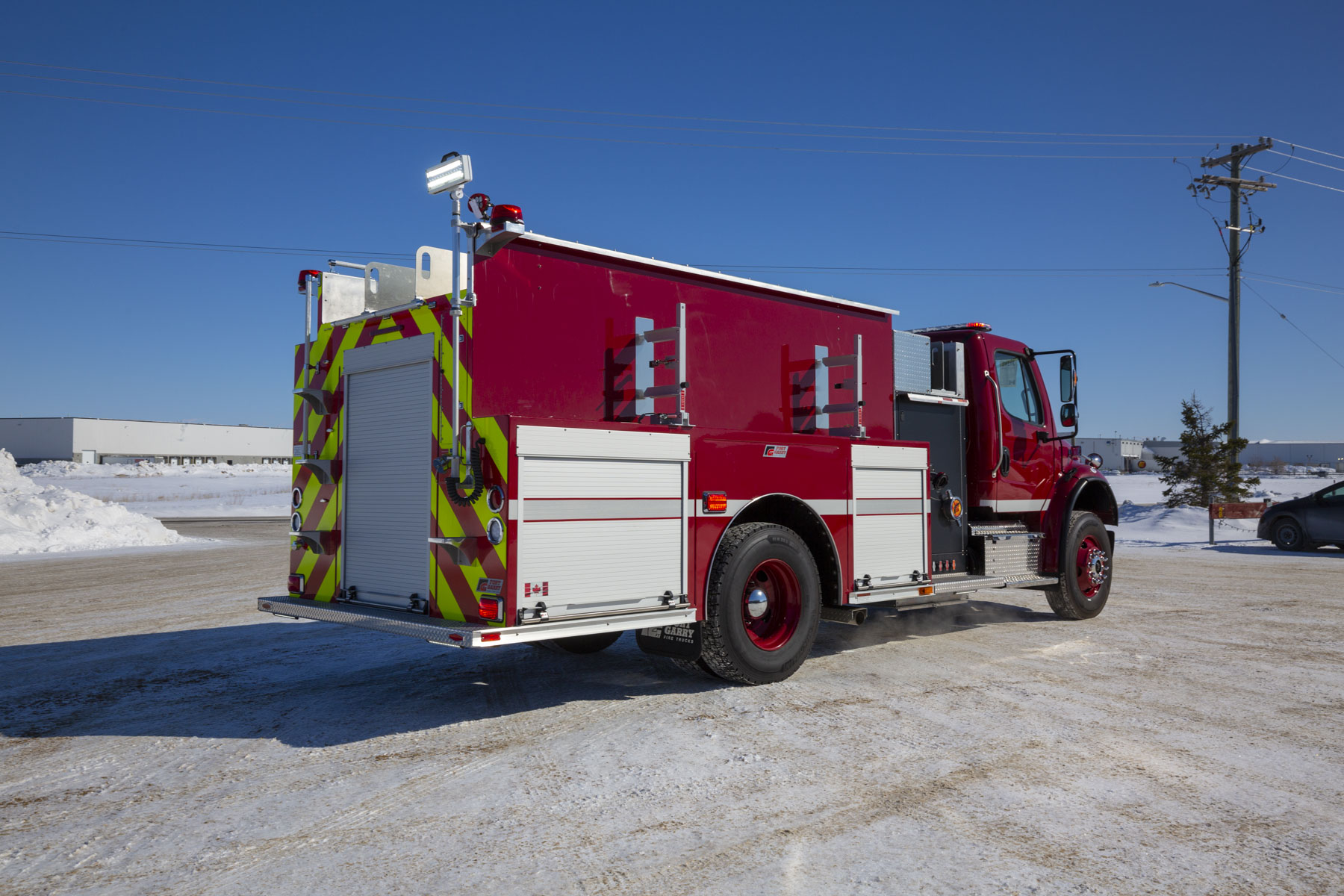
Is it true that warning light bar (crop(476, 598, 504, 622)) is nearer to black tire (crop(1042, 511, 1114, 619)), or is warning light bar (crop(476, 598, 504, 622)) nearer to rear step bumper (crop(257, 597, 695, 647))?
rear step bumper (crop(257, 597, 695, 647))

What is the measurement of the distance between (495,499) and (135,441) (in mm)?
103402

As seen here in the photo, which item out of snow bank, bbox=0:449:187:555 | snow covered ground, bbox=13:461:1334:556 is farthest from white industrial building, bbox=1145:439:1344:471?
snow bank, bbox=0:449:187:555

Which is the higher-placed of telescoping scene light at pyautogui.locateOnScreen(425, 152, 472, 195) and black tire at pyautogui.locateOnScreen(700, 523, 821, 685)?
telescoping scene light at pyautogui.locateOnScreen(425, 152, 472, 195)

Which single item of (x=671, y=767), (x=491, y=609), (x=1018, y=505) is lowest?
(x=671, y=767)

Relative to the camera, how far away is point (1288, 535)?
61.5ft

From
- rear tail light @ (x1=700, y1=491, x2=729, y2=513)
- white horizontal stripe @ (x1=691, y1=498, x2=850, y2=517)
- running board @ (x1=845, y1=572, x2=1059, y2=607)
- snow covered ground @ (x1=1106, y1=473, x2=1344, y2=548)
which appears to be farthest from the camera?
snow covered ground @ (x1=1106, y1=473, x2=1344, y2=548)

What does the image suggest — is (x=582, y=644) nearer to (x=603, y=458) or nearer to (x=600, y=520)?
(x=600, y=520)

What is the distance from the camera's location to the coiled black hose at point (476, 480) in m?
5.34

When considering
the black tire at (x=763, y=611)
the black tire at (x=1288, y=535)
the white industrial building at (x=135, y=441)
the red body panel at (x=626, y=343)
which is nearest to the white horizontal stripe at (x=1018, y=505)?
the red body panel at (x=626, y=343)

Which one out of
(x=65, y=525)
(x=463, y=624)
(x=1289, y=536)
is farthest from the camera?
(x=65, y=525)

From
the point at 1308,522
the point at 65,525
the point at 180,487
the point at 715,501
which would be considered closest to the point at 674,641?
the point at 715,501

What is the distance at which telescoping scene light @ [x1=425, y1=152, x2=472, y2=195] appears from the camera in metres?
5.23

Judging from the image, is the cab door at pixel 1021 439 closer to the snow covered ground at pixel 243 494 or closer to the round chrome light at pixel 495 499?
the round chrome light at pixel 495 499

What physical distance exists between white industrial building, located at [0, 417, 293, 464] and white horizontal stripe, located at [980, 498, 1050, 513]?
76.9 meters
